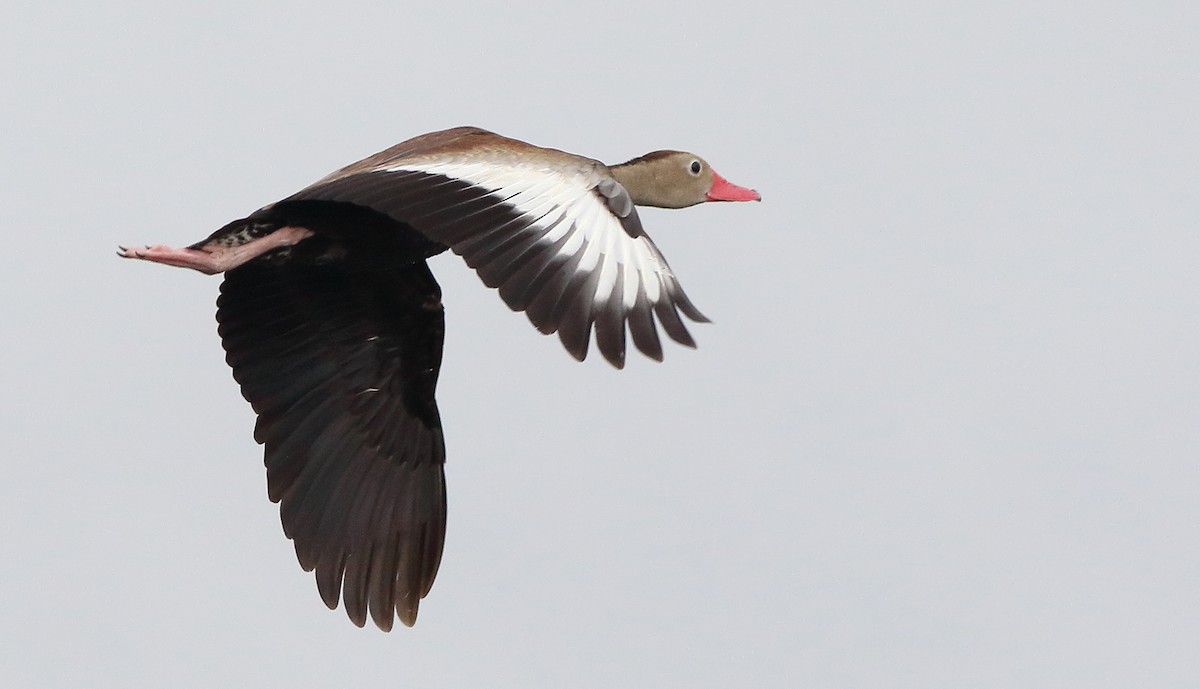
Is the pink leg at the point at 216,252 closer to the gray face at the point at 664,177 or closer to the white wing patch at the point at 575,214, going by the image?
the white wing patch at the point at 575,214

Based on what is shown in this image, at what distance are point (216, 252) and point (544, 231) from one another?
256cm

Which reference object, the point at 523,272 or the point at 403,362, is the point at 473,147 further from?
the point at 403,362

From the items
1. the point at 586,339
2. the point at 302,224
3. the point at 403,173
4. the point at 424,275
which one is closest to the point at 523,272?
→ the point at 586,339

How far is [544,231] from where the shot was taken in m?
9.49

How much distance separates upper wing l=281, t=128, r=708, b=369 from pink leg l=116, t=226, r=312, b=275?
2.34 feet

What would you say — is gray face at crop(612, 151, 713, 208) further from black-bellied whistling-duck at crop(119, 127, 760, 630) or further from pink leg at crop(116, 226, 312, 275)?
pink leg at crop(116, 226, 312, 275)

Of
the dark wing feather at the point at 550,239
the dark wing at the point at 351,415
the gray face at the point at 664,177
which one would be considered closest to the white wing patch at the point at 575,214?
the dark wing feather at the point at 550,239

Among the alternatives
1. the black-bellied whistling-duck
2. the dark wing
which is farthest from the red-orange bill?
the dark wing

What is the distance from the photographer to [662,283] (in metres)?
9.27

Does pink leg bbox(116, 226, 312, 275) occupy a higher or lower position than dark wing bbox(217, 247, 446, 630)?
higher

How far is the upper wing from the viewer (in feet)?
29.6

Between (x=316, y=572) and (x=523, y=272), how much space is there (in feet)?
13.2

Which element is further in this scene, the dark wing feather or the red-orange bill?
the red-orange bill

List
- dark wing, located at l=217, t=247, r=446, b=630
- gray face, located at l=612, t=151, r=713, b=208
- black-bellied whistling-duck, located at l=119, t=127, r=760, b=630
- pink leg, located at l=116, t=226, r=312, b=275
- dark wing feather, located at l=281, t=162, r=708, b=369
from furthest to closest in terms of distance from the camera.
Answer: gray face, located at l=612, t=151, r=713, b=208
dark wing, located at l=217, t=247, r=446, b=630
pink leg, located at l=116, t=226, r=312, b=275
black-bellied whistling-duck, located at l=119, t=127, r=760, b=630
dark wing feather, located at l=281, t=162, r=708, b=369
